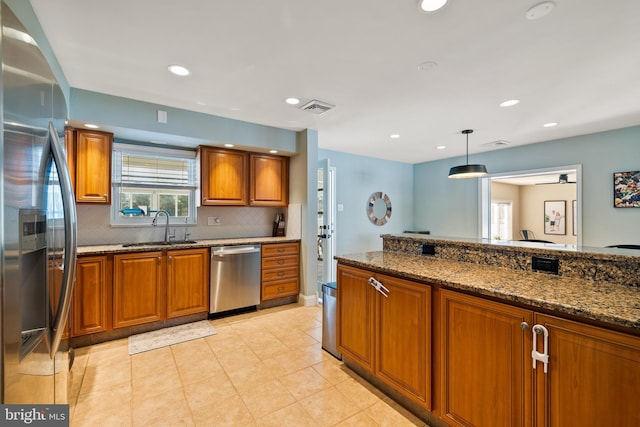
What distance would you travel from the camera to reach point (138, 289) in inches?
117

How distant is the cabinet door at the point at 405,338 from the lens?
5.50 ft

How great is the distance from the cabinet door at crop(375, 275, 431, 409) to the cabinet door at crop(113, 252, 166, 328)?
239 centimetres

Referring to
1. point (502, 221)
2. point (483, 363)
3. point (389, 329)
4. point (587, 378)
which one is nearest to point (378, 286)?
point (389, 329)

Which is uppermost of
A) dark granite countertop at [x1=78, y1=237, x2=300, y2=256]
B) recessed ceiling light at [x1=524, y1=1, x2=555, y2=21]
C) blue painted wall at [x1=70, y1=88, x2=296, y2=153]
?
recessed ceiling light at [x1=524, y1=1, x2=555, y2=21]

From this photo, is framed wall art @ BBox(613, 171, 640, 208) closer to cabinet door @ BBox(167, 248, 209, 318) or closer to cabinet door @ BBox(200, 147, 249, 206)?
cabinet door @ BBox(200, 147, 249, 206)

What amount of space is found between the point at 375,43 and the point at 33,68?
188 cm

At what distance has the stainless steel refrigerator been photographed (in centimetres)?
74

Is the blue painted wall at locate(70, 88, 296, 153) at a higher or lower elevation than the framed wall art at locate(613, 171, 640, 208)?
higher

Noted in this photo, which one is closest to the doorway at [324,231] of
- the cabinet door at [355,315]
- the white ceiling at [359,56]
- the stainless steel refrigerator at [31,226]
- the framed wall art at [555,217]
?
the white ceiling at [359,56]

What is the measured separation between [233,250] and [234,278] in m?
0.35

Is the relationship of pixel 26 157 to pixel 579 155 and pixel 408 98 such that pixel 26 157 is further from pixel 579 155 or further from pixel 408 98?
pixel 579 155

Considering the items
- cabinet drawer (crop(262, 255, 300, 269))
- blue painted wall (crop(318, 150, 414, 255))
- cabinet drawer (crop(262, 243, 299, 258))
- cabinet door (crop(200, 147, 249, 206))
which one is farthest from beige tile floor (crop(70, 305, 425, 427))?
blue painted wall (crop(318, 150, 414, 255))

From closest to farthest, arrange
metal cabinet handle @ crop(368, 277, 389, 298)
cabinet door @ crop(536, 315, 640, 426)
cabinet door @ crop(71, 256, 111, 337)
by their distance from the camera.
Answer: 1. cabinet door @ crop(536, 315, 640, 426)
2. metal cabinet handle @ crop(368, 277, 389, 298)
3. cabinet door @ crop(71, 256, 111, 337)

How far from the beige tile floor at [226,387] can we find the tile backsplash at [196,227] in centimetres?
119
